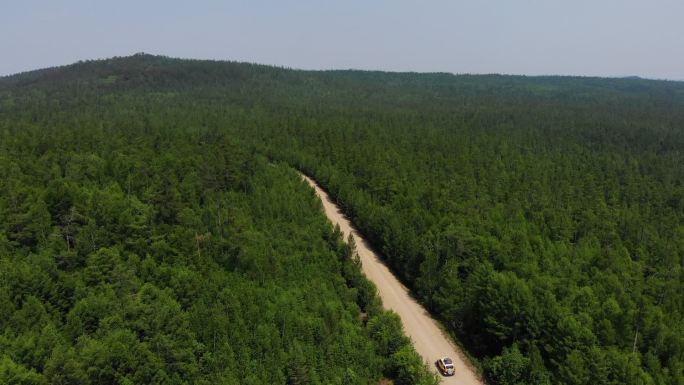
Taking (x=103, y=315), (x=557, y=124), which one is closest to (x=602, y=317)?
(x=103, y=315)

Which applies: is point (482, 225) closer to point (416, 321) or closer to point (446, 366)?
point (416, 321)

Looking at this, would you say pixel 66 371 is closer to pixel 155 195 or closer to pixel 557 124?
pixel 155 195

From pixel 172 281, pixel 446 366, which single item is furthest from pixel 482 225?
pixel 172 281

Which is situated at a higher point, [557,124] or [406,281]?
[557,124]

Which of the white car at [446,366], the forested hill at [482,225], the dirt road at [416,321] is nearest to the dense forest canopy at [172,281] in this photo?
the forested hill at [482,225]

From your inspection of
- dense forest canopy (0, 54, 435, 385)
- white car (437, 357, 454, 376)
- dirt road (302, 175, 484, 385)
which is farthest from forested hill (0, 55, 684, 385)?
white car (437, 357, 454, 376)
